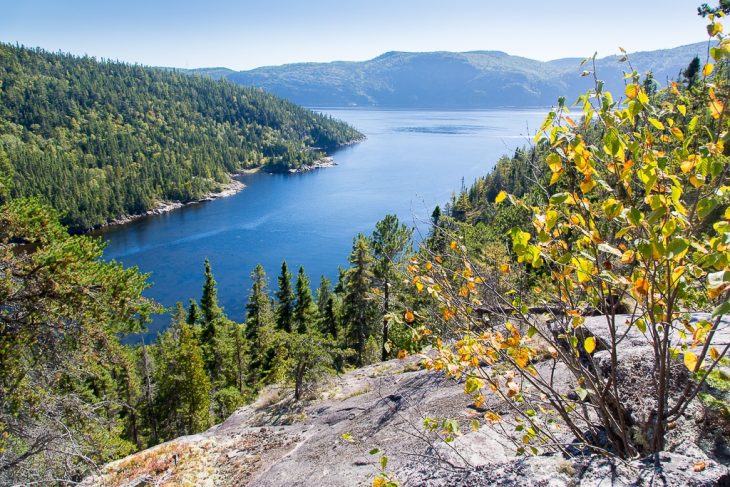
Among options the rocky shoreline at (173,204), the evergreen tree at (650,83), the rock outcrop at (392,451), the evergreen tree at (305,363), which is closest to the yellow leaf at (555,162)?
Result: the evergreen tree at (650,83)

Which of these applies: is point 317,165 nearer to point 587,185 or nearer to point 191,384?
point 191,384

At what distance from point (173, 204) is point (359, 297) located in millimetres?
101571

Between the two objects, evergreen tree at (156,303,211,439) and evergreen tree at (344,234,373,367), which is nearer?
evergreen tree at (344,234,373,367)

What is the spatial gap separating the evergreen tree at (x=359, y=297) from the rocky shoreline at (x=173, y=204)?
8463cm

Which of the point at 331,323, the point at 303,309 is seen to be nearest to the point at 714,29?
the point at 331,323

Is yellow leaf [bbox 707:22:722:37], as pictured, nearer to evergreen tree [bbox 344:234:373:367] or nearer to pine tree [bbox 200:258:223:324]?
evergreen tree [bbox 344:234:373:367]

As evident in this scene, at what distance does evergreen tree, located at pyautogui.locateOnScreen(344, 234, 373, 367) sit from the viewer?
29562mm

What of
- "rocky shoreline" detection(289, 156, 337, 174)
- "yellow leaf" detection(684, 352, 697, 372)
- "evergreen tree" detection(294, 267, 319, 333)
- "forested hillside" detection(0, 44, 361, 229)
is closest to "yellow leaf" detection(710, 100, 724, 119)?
"yellow leaf" detection(684, 352, 697, 372)

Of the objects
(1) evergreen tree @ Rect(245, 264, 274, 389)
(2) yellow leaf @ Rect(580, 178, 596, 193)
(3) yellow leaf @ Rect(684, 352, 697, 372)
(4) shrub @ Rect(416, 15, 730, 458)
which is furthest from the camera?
(1) evergreen tree @ Rect(245, 264, 274, 389)

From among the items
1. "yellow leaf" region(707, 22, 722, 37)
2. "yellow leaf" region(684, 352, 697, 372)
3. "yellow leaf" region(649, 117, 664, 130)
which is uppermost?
"yellow leaf" region(707, 22, 722, 37)

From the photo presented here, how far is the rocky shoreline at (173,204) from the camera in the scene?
103m

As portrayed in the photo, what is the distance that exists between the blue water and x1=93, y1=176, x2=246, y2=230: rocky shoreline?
3165mm

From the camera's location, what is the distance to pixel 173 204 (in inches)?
4690

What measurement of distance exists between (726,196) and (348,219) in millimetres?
89405
